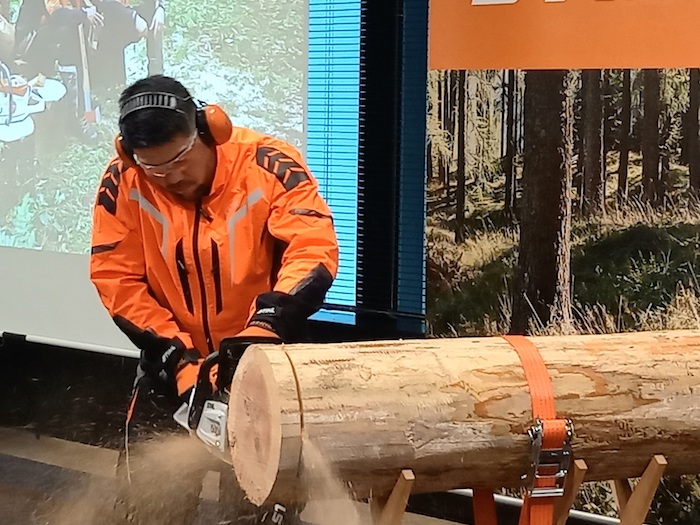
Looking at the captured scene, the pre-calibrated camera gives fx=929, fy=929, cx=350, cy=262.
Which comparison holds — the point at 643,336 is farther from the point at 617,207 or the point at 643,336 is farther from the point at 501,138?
the point at 501,138

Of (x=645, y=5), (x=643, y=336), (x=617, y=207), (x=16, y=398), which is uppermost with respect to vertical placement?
(x=645, y=5)

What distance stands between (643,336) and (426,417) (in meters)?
0.50

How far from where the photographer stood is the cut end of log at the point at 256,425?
154cm

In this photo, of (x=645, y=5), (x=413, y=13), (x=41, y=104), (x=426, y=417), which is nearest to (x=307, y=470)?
(x=426, y=417)

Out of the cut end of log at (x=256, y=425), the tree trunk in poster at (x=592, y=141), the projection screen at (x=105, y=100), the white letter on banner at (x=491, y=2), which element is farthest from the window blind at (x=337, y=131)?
the cut end of log at (x=256, y=425)

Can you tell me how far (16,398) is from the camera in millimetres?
3883

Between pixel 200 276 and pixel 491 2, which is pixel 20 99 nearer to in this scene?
pixel 200 276

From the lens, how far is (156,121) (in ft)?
7.91

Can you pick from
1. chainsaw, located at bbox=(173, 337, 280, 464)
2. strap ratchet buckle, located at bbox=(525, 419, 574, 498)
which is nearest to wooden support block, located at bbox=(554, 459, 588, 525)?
strap ratchet buckle, located at bbox=(525, 419, 574, 498)

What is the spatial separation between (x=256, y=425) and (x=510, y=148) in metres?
1.31

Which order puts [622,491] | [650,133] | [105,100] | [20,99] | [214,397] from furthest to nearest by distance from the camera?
[20,99] < [105,100] < [650,133] < [214,397] < [622,491]

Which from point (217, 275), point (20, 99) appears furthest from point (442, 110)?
point (20, 99)

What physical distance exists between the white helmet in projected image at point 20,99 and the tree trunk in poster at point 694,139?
7.16 feet

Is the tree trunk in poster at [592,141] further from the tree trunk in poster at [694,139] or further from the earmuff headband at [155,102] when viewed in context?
the earmuff headband at [155,102]
